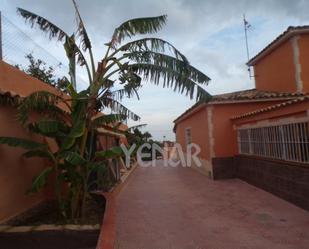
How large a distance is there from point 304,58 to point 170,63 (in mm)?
9395

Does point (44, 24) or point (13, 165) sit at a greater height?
point (44, 24)

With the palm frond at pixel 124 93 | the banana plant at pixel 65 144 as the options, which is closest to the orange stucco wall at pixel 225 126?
the palm frond at pixel 124 93

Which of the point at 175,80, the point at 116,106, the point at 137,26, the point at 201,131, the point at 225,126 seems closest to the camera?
the point at 175,80

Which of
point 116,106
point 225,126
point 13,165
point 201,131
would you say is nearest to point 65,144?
point 13,165

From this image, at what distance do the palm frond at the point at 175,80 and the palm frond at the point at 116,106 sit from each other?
100 centimetres

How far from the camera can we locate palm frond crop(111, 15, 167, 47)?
22.0ft

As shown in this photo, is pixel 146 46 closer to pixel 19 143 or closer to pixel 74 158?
pixel 74 158

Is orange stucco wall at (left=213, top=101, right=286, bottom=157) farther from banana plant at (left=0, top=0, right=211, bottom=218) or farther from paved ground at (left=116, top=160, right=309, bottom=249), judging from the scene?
banana plant at (left=0, top=0, right=211, bottom=218)

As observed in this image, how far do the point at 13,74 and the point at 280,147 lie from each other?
770 centimetres

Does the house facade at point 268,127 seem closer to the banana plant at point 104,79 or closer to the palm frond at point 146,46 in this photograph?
the banana plant at point 104,79

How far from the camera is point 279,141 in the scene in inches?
364

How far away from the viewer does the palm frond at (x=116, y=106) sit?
22.4 ft

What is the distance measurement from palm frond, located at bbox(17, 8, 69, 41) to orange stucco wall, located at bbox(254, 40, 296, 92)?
10.8 m

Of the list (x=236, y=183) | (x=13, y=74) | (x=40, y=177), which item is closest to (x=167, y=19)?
(x=13, y=74)
